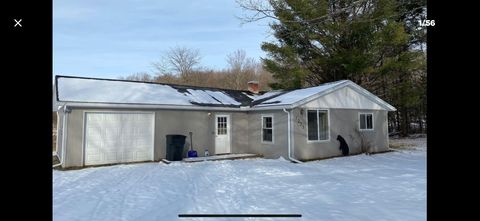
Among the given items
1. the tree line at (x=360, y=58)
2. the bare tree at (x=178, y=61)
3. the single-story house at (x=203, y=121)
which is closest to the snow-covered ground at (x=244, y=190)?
the single-story house at (x=203, y=121)

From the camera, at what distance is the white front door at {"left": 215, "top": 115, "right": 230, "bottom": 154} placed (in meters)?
13.0

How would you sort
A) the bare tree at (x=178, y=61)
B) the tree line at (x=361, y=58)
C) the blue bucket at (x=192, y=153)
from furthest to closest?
1. the bare tree at (x=178, y=61)
2. the tree line at (x=361, y=58)
3. the blue bucket at (x=192, y=153)

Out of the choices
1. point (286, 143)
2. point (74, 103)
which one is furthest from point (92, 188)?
point (286, 143)

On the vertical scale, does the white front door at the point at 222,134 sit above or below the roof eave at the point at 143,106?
below

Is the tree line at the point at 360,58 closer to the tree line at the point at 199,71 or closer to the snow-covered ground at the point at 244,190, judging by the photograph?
the snow-covered ground at the point at 244,190

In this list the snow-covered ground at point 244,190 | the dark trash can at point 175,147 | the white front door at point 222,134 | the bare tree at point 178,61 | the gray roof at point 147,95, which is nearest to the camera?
the snow-covered ground at point 244,190

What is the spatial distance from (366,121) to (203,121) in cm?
729

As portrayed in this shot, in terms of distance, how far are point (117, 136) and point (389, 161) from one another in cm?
975

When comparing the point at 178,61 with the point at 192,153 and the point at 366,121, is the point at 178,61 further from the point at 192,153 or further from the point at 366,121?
the point at 366,121

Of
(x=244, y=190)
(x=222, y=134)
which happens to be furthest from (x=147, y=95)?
(x=244, y=190)

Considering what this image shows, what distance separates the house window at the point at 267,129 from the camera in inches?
488

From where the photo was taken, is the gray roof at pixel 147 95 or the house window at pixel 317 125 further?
the house window at pixel 317 125

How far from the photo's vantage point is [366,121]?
14.1 m
